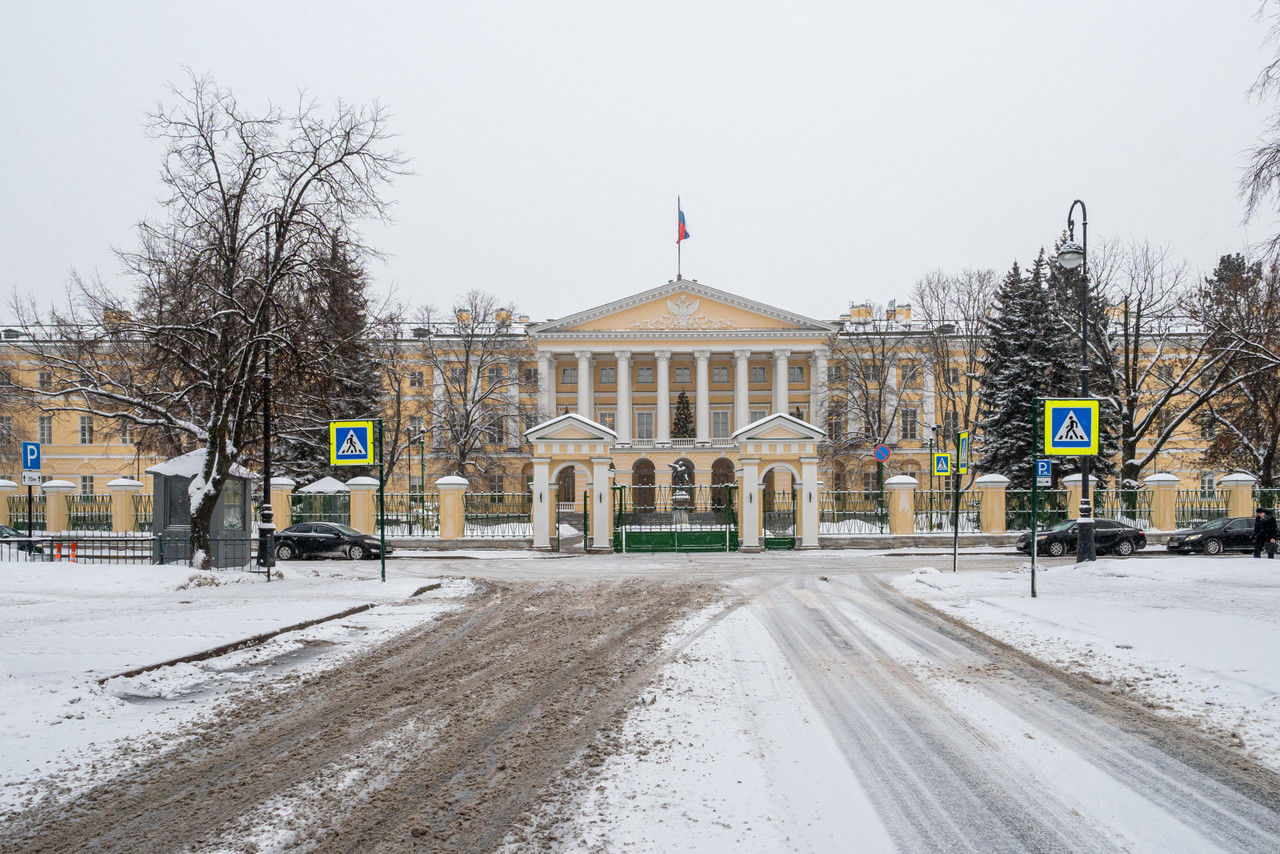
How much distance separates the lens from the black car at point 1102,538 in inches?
1069

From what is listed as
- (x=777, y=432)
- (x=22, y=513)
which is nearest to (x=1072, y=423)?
(x=777, y=432)

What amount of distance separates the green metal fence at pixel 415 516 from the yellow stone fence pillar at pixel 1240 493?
2913 centimetres

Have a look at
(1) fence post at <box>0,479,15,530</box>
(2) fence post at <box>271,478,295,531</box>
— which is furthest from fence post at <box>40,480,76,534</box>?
(2) fence post at <box>271,478,295,531</box>

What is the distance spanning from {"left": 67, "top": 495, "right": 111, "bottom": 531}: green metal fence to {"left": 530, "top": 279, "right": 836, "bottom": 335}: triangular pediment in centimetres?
3821

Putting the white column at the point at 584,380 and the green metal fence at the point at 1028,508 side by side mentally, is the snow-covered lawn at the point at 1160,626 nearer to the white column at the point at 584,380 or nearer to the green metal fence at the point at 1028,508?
the green metal fence at the point at 1028,508

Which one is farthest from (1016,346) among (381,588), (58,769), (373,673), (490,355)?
(58,769)

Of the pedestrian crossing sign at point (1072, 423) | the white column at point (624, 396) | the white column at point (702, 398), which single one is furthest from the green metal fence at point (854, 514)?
the white column at point (624, 396)

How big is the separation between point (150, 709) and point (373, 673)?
7.15 feet

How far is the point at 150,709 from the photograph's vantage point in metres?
7.69

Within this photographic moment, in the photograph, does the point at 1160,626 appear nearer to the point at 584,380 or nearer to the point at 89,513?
the point at 89,513

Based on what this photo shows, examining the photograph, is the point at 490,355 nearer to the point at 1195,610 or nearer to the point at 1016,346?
the point at 1016,346

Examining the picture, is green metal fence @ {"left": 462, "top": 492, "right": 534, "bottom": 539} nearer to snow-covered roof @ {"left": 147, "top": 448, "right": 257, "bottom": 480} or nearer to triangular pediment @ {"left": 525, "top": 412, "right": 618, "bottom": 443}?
triangular pediment @ {"left": 525, "top": 412, "right": 618, "bottom": 443}

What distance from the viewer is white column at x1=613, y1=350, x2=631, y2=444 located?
6969 centimetres

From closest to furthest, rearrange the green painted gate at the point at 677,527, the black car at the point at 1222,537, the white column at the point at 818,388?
the black car at the point at 1222,537 → the green painted gate at the point at 677,527 → the white column at the point at 818,388
